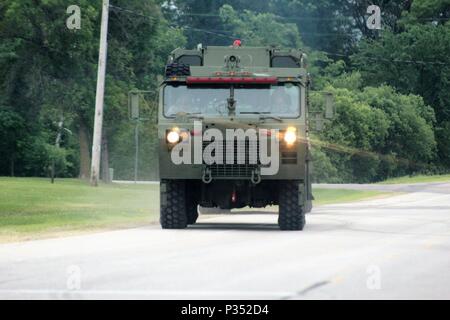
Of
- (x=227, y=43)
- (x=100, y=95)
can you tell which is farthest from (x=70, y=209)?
(x=227, y=43)

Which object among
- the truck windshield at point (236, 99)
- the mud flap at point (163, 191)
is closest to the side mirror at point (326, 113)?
the truck windshield at point (236, 99)

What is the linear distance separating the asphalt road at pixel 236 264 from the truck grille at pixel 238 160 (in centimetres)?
122

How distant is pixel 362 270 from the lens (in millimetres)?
16656

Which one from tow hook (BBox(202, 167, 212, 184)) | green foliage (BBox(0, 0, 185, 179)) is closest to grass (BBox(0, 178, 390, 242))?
tow hook (BBox(202, 167, 212, 184))

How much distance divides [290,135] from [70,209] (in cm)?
1201

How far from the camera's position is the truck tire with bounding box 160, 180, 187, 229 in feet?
90.4

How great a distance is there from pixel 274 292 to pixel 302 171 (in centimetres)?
1303

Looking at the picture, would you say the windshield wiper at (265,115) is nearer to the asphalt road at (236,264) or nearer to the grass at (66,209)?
the asphalt road at (236,264)

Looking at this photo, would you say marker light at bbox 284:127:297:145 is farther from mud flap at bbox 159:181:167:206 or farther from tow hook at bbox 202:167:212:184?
mud flap at bbox 159:181:167:206

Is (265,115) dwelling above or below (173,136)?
above

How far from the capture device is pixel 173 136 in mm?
26781

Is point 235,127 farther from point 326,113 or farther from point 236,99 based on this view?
point 326,113

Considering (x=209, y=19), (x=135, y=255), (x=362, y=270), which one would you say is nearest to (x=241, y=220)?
(x=135, y=255)

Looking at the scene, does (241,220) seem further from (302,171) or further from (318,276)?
(318,276)
